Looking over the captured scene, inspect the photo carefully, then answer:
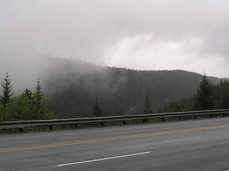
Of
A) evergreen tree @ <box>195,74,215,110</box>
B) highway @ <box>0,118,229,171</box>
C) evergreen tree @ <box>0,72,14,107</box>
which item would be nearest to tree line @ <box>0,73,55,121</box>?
evergreen tree @ <box>0,72,14,107</box>

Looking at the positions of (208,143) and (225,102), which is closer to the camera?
(208,143)

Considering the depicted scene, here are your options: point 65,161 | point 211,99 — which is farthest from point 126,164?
point 211,99

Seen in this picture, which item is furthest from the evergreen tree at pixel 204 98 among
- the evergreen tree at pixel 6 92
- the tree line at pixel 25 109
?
the evergreen tree at pixel 6 92

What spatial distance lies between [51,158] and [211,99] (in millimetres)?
45513

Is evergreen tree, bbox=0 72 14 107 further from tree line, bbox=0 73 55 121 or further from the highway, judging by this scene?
the highway

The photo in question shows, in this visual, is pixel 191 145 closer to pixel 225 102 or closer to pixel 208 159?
pixel 208 159

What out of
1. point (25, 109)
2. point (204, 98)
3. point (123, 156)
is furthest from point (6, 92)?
point (123, 156)

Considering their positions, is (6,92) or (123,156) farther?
(6,92)

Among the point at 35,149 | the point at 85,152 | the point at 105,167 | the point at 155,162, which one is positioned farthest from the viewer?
the point at 35,149

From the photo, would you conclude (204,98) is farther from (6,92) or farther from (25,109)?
(6,92)

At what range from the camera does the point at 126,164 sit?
7422 mm

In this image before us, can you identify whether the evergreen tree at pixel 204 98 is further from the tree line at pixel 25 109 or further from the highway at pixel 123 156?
the highway at pixel 123 156

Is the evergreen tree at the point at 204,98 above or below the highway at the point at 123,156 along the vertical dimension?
above

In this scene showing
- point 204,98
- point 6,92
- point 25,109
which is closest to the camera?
point 25,109
